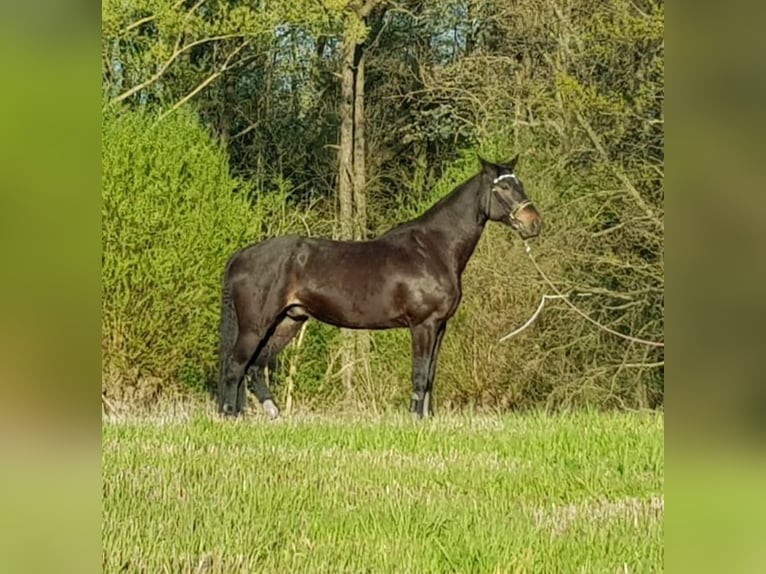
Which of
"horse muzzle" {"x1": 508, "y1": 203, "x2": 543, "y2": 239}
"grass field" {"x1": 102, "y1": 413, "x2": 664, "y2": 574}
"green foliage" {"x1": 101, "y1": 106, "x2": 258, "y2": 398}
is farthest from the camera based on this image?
"green foliage" {"x1": 101, "y1": 106, "x2": 258, "y2": 398}

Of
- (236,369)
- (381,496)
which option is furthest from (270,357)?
(381,496)

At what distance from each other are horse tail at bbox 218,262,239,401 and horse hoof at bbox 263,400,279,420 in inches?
7.6

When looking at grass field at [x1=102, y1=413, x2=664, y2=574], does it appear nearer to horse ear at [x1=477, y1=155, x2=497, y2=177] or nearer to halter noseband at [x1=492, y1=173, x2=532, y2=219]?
halter noseband at [x1=492, y1=173, x2=532, y2=219]

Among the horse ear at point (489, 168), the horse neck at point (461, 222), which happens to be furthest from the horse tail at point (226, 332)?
the horse ear at point (489, 168)

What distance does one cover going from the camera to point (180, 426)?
Result: 3.59 metres

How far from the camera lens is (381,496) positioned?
298 centimetres

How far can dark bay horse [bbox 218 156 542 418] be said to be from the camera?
3.56 meters

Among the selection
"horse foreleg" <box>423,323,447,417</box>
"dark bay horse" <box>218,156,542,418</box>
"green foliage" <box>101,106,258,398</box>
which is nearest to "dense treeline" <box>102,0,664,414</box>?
"green foliage" <box>101,106,258,398</box>

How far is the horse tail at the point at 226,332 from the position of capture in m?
3.61

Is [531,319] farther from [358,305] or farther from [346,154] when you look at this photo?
[346,154]
